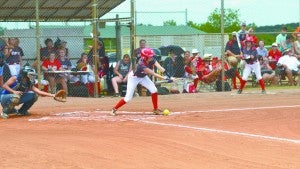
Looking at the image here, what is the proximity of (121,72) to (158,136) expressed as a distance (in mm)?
10252

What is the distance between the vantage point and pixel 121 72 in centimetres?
2262

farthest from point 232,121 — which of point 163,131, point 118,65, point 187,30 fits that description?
point 187,30

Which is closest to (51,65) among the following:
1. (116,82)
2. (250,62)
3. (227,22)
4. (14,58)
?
(14,58)

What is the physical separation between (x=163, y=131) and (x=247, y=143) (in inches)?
90.9

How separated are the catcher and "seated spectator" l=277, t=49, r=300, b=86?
1244cm

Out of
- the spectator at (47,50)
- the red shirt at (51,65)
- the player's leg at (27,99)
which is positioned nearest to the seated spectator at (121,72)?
the red shirt at (51,65)

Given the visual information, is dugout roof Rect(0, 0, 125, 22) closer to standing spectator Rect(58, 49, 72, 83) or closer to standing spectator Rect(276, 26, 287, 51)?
standing spectator Rect(58, 49, 72, 83)

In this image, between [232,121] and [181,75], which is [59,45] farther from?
[232,121]

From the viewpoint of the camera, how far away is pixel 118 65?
22.6 m

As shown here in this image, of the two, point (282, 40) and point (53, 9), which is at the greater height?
point (53, 9)

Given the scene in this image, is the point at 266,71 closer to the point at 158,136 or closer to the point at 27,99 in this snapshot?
the point at 27,99

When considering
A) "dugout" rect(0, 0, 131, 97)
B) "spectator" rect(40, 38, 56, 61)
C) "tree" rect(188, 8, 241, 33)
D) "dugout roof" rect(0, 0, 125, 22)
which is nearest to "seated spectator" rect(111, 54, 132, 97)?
"spectator" rect(40, 38, 56, 61)

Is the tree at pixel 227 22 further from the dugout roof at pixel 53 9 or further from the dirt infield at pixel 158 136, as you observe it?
the dirt infield at pixel 158 136

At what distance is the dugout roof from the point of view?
90.3 ft
